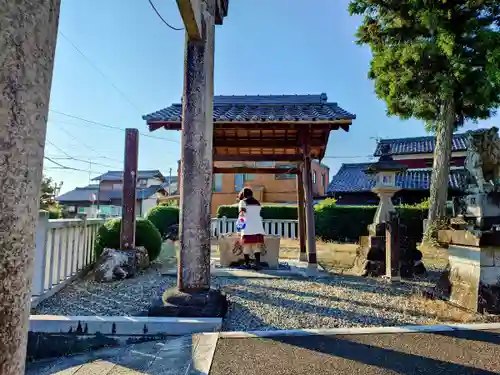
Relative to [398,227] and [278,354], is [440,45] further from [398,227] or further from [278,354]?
[278,354]

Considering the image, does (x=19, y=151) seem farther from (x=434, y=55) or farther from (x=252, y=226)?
(x=434, y=55)

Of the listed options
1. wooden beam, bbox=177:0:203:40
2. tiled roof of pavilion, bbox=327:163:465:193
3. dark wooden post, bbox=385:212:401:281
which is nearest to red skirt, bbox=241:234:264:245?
dark wooden post, bbox=385:212:401:281

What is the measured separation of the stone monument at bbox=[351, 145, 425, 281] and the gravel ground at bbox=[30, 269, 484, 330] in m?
0.47

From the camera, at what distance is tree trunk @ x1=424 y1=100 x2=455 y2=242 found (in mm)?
10297

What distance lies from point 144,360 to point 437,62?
11.0m

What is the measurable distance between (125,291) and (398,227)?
14.5ft

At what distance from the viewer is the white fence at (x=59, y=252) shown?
13.5 ft

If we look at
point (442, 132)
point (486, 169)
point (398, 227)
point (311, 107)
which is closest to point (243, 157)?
point (311, 107)

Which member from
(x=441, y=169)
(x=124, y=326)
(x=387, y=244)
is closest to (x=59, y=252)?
(x=124, y=326)

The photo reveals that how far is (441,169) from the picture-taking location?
1043 centimetres

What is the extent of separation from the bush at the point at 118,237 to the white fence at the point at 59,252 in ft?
0.47

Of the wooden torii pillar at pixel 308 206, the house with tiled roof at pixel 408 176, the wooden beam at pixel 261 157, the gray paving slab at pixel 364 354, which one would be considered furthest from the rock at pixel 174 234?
the house with tiled roof at pixel 408 176

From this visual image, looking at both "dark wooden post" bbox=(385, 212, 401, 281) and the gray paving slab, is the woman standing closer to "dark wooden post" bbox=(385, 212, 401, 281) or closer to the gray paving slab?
"dark wooden post" bbox=(385, 212, 401, 281)

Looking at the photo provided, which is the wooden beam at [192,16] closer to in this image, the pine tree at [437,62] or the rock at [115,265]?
the rock at [115,265]
